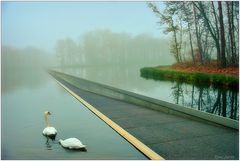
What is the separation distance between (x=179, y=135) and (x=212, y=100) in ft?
25.8

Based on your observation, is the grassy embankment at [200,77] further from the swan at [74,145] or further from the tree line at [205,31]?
the swan at [74,145]

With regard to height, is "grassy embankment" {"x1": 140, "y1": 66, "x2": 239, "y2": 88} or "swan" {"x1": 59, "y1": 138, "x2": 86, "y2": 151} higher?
"grassy embankment" {"x1": 140, "y1": 66, "x2": 239, "y2": 88}

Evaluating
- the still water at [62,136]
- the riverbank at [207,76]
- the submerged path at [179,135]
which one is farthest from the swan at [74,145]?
the riverbank at [207,76]

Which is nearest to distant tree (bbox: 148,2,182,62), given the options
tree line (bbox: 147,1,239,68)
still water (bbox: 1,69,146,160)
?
tree line (bbox: 147,1,239,68)

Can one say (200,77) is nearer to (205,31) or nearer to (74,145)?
(205,31)

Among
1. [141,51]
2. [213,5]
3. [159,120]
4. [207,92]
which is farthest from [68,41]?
[159,120]

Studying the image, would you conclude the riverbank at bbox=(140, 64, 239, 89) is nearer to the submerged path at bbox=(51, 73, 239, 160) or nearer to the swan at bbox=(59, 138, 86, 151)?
the submerged path at bbox=(51, 73, 239, 160)

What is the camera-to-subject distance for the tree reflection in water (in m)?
12.7

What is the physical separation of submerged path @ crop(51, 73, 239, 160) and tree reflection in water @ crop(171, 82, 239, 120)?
3.04 meters

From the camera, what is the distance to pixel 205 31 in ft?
109

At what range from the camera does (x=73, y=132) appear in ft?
31.2

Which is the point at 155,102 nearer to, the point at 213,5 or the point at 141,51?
the point at 213,5

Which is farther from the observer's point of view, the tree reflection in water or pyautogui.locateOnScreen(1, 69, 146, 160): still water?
the tree reflection in water

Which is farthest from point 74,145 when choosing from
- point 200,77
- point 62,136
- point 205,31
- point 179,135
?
point 205,31
